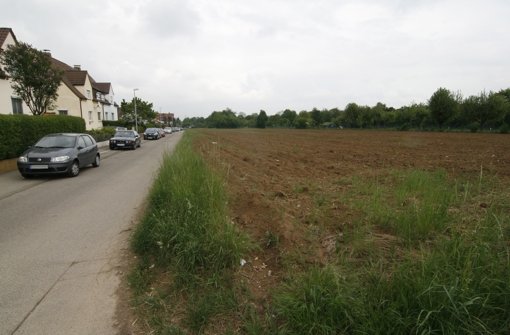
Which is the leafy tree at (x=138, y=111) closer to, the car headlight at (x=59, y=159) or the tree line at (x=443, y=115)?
the car headlight at (x=59, y=159)

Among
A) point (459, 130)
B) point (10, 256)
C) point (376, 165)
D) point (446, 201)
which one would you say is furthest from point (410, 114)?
point (10, 256)

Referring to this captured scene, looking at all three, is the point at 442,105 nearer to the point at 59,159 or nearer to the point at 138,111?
the point at 138,111

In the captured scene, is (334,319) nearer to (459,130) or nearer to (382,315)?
(382,315)

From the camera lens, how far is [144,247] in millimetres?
4055

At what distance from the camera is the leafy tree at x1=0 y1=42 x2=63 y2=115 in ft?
49.4

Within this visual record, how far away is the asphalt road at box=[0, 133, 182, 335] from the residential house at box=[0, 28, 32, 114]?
14743 mm

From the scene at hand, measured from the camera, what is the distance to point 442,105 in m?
53.2

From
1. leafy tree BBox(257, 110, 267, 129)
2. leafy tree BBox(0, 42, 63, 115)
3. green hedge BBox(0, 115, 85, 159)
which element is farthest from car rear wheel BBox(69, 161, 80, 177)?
leafy tree BBox(257, 110, 267, 129)

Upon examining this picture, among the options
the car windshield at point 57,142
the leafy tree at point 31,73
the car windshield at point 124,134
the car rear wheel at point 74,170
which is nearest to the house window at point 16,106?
the leafy tree at point 31,73

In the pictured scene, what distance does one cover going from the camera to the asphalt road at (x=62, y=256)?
281 cm

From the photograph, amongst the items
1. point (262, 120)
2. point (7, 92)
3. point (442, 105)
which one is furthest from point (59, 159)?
point (262, 120)

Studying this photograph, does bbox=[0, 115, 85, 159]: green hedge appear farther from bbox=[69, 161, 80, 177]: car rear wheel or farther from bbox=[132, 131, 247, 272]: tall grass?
bbox=[132, 131, 247, 272]: tall grass

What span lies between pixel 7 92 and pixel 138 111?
32907 millimetres

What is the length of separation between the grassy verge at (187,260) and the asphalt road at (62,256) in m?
0.36
